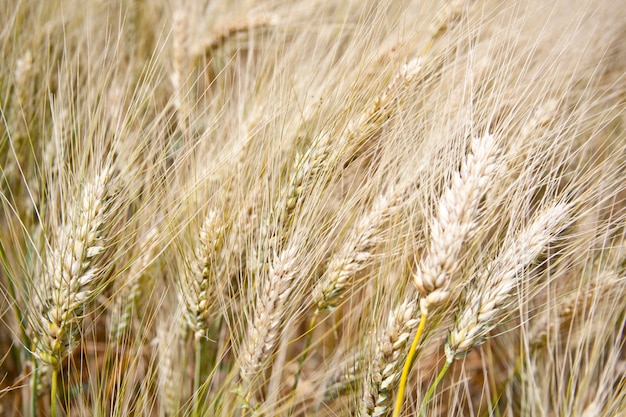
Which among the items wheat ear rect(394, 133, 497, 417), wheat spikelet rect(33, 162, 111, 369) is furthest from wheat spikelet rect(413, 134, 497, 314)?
wheat spikelet rect(33, 162, 111, 369)

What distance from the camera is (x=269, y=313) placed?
744mm

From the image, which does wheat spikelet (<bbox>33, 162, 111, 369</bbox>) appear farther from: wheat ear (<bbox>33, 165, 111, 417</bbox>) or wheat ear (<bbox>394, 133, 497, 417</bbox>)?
wheat ear (<bbox>394, 133, 497, 417</bbox>)

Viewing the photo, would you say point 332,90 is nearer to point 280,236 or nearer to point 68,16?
point 280,236

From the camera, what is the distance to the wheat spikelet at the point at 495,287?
0.69m

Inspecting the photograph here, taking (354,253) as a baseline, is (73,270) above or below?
above

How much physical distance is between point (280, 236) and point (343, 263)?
4.5 inches

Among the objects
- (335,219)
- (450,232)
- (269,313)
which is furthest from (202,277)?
(450,232)

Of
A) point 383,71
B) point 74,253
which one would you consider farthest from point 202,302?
point 383,71

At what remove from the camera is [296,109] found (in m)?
0.93

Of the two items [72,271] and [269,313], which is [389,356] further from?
[72,271]

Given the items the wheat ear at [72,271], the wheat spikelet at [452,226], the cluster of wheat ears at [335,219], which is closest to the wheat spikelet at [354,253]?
the cluster of wheat ears at [335,219]

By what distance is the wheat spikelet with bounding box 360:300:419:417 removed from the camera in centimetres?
71

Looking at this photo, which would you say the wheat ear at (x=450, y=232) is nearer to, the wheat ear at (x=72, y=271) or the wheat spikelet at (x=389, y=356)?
the wheat spikelet at (x=389, y=356)

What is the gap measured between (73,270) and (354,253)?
17.1 inches
